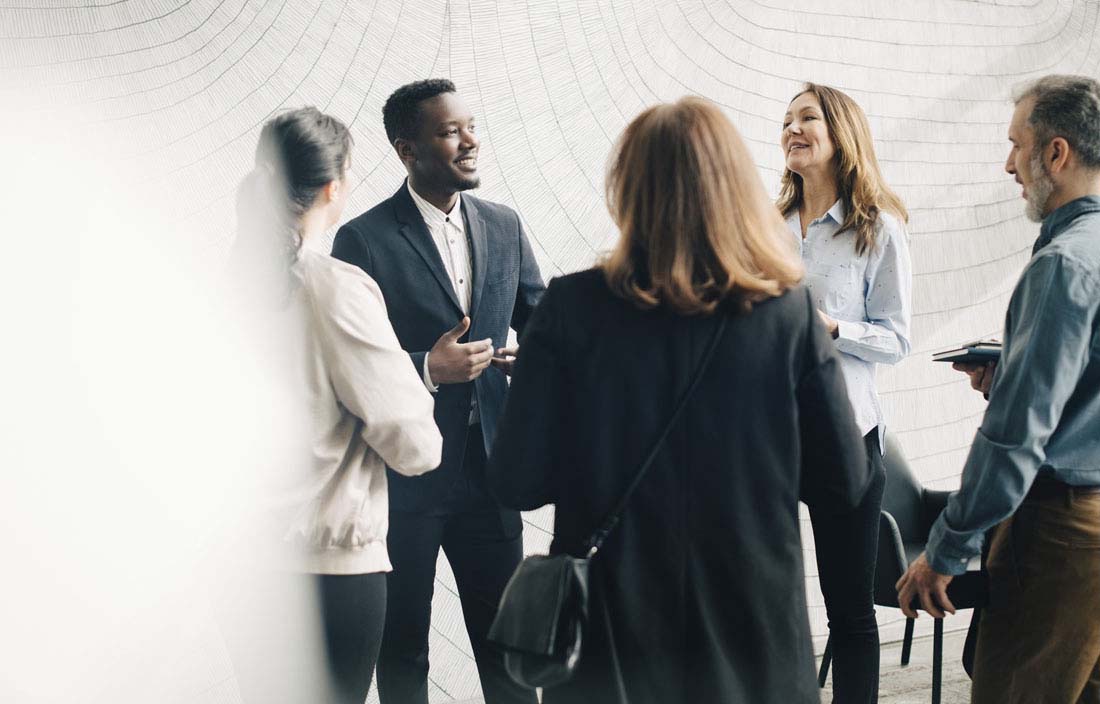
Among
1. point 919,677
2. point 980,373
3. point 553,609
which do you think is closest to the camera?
point 553,609

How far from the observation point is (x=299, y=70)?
2910 mm

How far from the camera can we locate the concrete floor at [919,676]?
10.6 feet

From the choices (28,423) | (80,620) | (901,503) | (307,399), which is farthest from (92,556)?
(901,503)

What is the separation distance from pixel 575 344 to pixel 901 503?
2228 mm

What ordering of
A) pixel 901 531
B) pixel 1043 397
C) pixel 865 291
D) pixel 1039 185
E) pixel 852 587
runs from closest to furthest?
pixel 1043 397 < pixel 1039 185 < pixel 852 587 < pixel 865 291 < pixel 901 531

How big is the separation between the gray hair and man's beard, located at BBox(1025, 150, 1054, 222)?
31 millimetres

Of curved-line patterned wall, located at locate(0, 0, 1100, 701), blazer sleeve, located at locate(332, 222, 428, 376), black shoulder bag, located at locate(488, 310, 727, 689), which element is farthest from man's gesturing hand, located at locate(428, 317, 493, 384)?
curved-line patterned wall, located at locate(0, 0, 1100, 701)

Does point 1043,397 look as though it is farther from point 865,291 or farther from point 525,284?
point 525,284

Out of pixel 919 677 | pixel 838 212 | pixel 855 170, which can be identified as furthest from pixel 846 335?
pixel 919 677

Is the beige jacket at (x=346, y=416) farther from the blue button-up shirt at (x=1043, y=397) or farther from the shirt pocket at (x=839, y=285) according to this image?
the shirt pocket at (x=839, y=285)

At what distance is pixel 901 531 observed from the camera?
3289mm

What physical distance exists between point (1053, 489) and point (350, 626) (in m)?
1.29

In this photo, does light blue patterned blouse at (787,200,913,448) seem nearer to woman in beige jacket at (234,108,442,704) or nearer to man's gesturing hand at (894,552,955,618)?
man's gesturing hand at (894,552,955,618)

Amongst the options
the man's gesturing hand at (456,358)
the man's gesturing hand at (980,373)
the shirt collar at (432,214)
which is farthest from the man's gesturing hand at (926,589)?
the shirt collar at (432,214)
